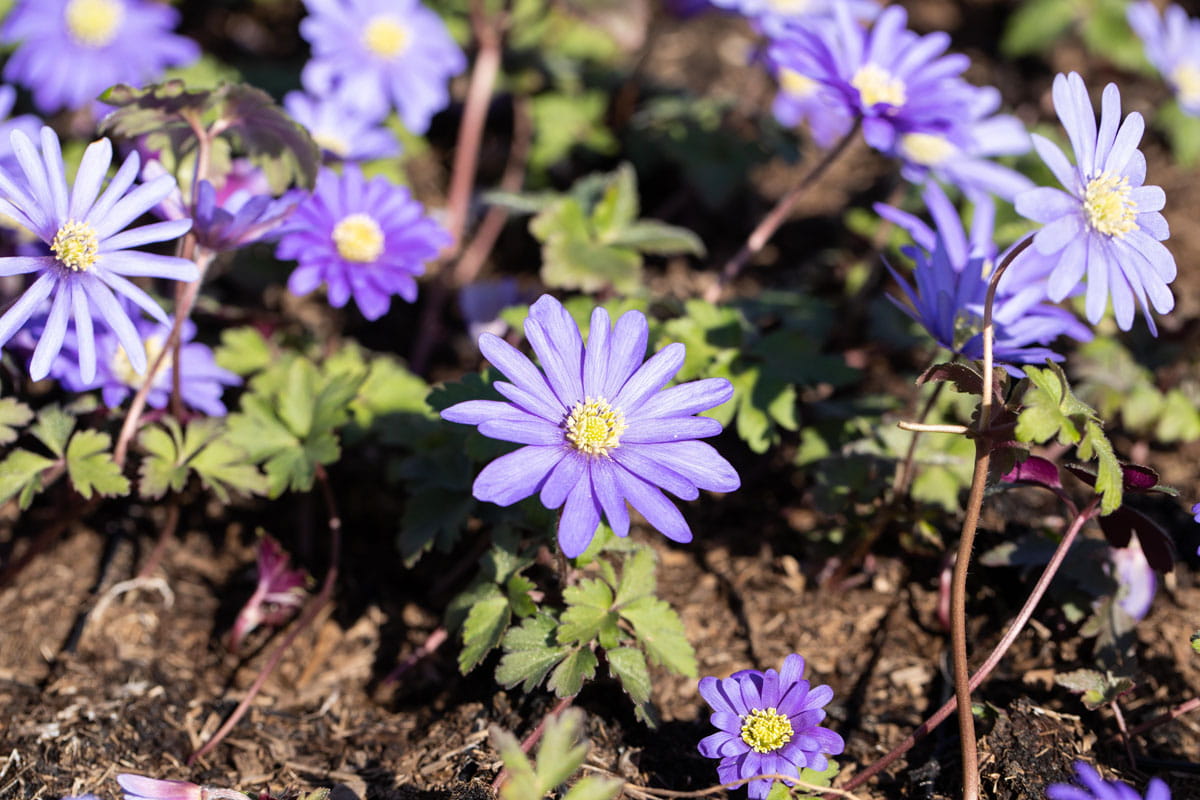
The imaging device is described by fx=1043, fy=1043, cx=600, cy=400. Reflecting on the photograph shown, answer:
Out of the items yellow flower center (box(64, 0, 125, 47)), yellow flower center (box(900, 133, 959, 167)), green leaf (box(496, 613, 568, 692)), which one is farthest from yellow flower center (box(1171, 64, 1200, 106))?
yellow flower center (box(64, 0, 125, 47))

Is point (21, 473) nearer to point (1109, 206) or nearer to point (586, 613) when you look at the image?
point (586, 613)

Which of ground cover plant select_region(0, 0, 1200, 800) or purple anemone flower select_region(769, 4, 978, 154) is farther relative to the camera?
purple anemone flower select_region(769, 4, 978, 154)

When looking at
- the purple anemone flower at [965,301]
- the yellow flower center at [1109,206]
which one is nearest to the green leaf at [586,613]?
the purple anemone flower at [965,301]

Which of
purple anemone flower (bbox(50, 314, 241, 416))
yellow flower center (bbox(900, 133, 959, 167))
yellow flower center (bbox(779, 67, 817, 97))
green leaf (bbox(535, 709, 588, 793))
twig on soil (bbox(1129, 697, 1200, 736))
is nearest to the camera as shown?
green leaf (bbox(535, 709, 588, 793))

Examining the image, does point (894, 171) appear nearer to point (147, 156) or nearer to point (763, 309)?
point (763, 309)

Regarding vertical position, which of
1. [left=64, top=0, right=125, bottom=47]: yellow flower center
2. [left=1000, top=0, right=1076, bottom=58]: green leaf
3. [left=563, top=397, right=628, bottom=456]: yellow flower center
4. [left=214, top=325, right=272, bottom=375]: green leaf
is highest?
[left=1000, top=0, right=1076, bottom=58]: green leaf

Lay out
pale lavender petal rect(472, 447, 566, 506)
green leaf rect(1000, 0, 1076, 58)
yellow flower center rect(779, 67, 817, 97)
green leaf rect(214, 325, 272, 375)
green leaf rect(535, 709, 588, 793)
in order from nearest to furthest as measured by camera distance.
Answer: green leaf rect(535, 709, 588, 793)
pale lavender petal rect(472, 447, 566, 506)
green leaf rect(214, 325, 272, 375)
yellow flower center rect(779, 67, 817, 97)
green leaf rect(1000, 0, 1076, 58)

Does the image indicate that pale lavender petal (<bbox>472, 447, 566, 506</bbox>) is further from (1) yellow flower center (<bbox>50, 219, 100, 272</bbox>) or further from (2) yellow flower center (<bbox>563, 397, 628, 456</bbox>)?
(1) yellow flower center (<bbox>50, 219, 100, 272</bbox>)
